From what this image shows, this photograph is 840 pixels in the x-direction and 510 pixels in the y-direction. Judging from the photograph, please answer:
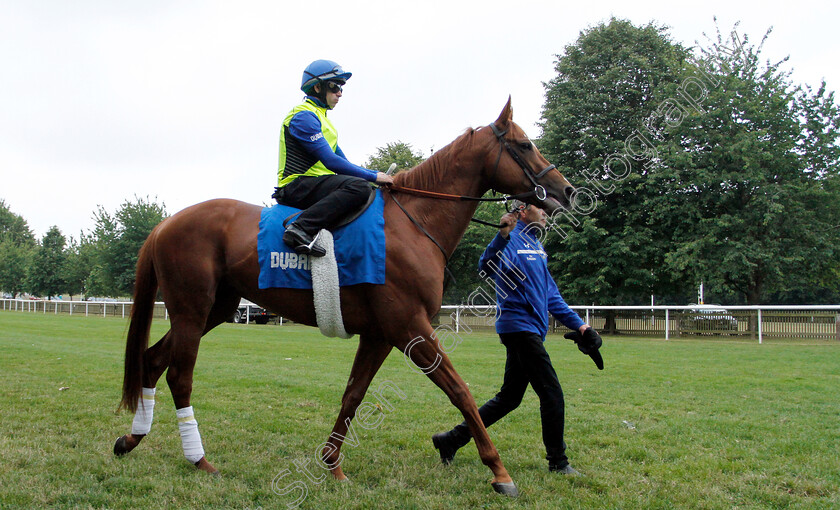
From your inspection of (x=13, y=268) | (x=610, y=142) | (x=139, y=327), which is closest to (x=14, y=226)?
(x=13, y=268)

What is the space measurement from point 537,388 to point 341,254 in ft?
6.26

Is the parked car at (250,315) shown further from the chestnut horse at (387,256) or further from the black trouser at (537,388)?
the black trouser at (537,388)

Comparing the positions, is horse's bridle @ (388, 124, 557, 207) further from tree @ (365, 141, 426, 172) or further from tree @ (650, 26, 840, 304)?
tree @ (365, 141, 426, 172)

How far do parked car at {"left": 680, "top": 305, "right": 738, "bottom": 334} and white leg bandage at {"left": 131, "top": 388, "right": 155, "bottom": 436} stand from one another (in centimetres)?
2168

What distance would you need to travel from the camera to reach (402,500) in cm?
372

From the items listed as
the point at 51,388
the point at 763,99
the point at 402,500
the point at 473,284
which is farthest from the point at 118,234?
the point at 402,500

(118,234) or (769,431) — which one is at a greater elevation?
(118,234)

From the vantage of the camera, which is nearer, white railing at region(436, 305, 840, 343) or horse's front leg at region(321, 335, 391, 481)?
horse's front leg at region(321, 335, 391, 481)

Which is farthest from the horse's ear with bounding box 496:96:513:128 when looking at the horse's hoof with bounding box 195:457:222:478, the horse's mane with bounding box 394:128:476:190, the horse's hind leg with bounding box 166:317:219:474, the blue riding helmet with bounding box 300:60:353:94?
the horse's hoof with bounding box 195:457:222:478

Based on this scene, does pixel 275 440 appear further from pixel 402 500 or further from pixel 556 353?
pixel 556 353

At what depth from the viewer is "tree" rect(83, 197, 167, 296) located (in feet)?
139

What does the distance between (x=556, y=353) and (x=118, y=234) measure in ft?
129

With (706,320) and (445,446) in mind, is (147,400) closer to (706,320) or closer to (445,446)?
(445,446)

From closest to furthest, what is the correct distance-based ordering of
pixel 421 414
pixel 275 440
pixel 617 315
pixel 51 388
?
pixel 275 440, pixel 421 414, pixel 51 388, pixel 617 315
